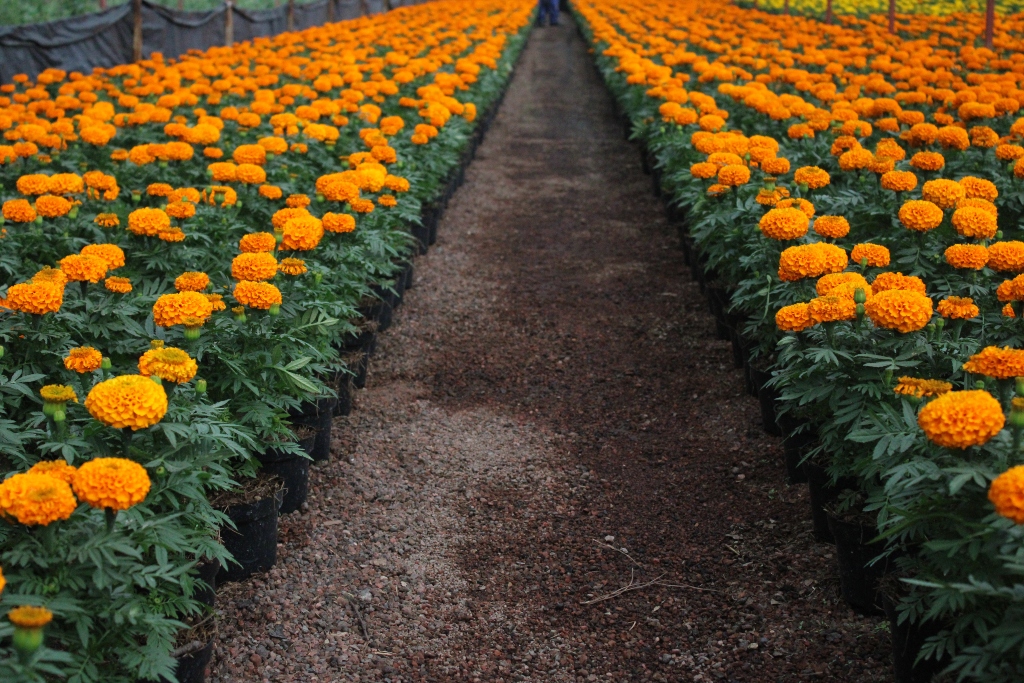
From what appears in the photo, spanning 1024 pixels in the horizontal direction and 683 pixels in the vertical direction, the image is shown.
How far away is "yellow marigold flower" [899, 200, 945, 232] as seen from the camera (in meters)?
4.55

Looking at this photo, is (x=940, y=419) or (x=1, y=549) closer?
(x=940, y=419)

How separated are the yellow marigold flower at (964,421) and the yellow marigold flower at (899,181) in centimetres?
276

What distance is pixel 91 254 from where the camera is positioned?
426cm

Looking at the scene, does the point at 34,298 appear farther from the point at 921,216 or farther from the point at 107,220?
the point at 921,216

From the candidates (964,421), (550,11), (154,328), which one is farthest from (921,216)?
(550,11)

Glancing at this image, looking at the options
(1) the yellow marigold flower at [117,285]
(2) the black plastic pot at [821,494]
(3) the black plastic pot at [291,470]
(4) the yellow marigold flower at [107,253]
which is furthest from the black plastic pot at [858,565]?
(4) the yellow marigold flower at [107,253]

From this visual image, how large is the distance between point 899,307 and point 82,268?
3.21 metres

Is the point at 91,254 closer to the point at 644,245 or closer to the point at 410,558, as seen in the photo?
the point at 410,558

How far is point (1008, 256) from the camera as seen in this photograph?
4.05 meters

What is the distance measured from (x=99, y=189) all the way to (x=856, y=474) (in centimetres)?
445

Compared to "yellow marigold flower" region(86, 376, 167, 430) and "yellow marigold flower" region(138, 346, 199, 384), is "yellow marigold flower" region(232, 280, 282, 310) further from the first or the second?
"yellow marigold flower" region(86, 376, 167, 430)

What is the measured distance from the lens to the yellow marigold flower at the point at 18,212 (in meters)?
4.86

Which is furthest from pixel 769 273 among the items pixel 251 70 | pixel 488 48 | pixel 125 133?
pixel 488 48

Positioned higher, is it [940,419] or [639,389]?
[940,419]
